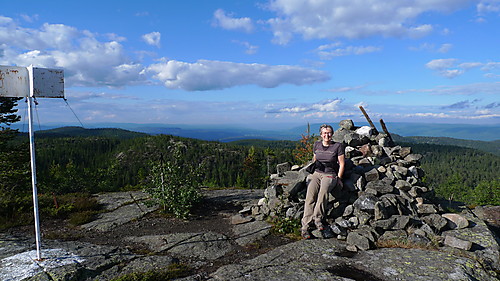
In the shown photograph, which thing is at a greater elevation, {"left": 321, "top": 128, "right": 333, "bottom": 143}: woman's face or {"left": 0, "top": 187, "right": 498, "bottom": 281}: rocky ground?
{"left": 321, "top": 128, "right": 333, "bottom": 143}: woman's face

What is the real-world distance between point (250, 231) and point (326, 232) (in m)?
2.66

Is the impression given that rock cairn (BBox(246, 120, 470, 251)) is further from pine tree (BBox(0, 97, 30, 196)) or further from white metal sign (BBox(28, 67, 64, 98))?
pine tree (BBox(0, 97, 30, 196))

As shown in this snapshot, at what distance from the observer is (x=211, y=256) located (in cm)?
784

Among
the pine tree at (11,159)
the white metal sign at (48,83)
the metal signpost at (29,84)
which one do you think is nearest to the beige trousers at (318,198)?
the metal signpost at (29,84)

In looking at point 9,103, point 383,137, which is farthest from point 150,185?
point 9,103

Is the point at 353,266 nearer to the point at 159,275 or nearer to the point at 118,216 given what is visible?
the point at 159,275

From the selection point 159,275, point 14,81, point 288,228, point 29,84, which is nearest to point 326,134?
point 288,228

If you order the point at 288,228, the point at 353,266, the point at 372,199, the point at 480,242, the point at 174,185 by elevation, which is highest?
the point at 372,199

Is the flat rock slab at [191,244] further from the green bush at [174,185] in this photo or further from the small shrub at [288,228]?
the green bush at [174,185]

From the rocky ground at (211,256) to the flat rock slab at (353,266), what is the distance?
0.07 feet

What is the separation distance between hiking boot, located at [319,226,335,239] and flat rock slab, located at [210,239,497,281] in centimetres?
99

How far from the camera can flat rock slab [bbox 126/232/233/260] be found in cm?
801

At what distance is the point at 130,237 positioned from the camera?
30.9 ft

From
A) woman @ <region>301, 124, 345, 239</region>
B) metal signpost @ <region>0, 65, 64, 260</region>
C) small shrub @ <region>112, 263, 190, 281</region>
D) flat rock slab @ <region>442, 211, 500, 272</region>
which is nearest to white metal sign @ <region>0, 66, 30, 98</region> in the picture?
metal signpost @ <region>0, 65, 64, 260</region>
